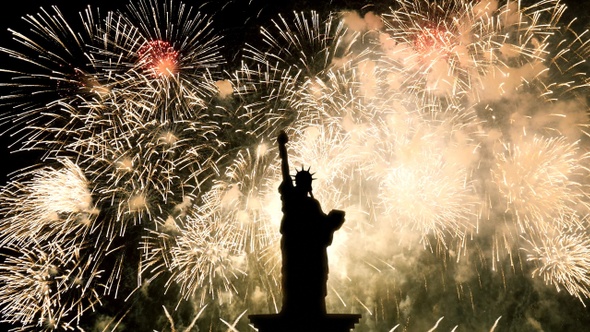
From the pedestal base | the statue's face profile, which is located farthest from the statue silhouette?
the pedestal base

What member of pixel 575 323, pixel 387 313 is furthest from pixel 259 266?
pixel 575 323

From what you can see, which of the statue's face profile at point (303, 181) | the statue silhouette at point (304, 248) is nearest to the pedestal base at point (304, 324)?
the statue silhouette at point (304, 248)

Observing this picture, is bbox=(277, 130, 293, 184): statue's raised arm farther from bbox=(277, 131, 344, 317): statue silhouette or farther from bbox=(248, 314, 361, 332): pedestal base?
bbox=(248, 314, 361, 332): pedestal base

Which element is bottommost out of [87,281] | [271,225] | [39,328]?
[39,328]

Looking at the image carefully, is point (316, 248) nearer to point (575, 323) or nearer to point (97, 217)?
point (97, 217)

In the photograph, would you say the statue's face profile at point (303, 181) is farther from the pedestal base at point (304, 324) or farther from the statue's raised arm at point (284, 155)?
the pedestal base at point (304, 324)

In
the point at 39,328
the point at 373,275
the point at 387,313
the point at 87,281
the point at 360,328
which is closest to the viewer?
the point at 87,281
